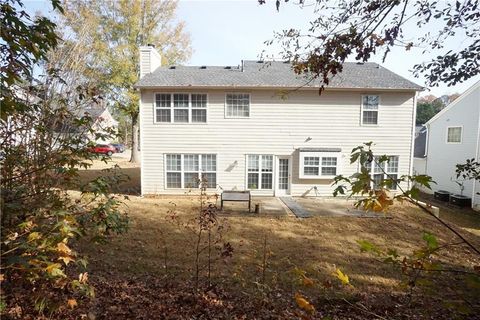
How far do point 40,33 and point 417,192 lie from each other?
354 cm

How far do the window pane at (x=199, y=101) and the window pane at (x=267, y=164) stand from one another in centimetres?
391

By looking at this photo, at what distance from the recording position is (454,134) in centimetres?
1719

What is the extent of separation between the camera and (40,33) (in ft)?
9.15

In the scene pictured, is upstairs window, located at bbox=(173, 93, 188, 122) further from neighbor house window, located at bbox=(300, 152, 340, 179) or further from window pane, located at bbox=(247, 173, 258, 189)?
neighbor house window, located at bbox=(300, 152, 340, 179)

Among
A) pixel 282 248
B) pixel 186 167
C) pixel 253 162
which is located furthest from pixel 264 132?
pixel 282 248

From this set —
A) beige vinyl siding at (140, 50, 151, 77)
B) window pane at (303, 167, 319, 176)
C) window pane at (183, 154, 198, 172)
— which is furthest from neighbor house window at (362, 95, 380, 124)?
beige vinyl siding at (140, 50, 151, 77)

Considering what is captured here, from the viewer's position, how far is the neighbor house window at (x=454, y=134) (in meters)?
16.7

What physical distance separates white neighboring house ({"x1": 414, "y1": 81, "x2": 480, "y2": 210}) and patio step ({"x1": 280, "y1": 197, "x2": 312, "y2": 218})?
27.3ft

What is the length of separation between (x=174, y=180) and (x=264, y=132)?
4997mm

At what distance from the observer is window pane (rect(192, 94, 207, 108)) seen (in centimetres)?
1380

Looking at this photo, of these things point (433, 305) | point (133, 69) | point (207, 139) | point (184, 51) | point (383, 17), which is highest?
point (184, 51)

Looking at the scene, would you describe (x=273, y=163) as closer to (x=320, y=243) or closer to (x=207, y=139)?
(x=207, y=139)

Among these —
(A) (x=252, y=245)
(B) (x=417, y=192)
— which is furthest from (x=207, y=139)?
(B) (x=417, y=192)

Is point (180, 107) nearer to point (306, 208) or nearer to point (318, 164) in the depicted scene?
point (318, 164)
